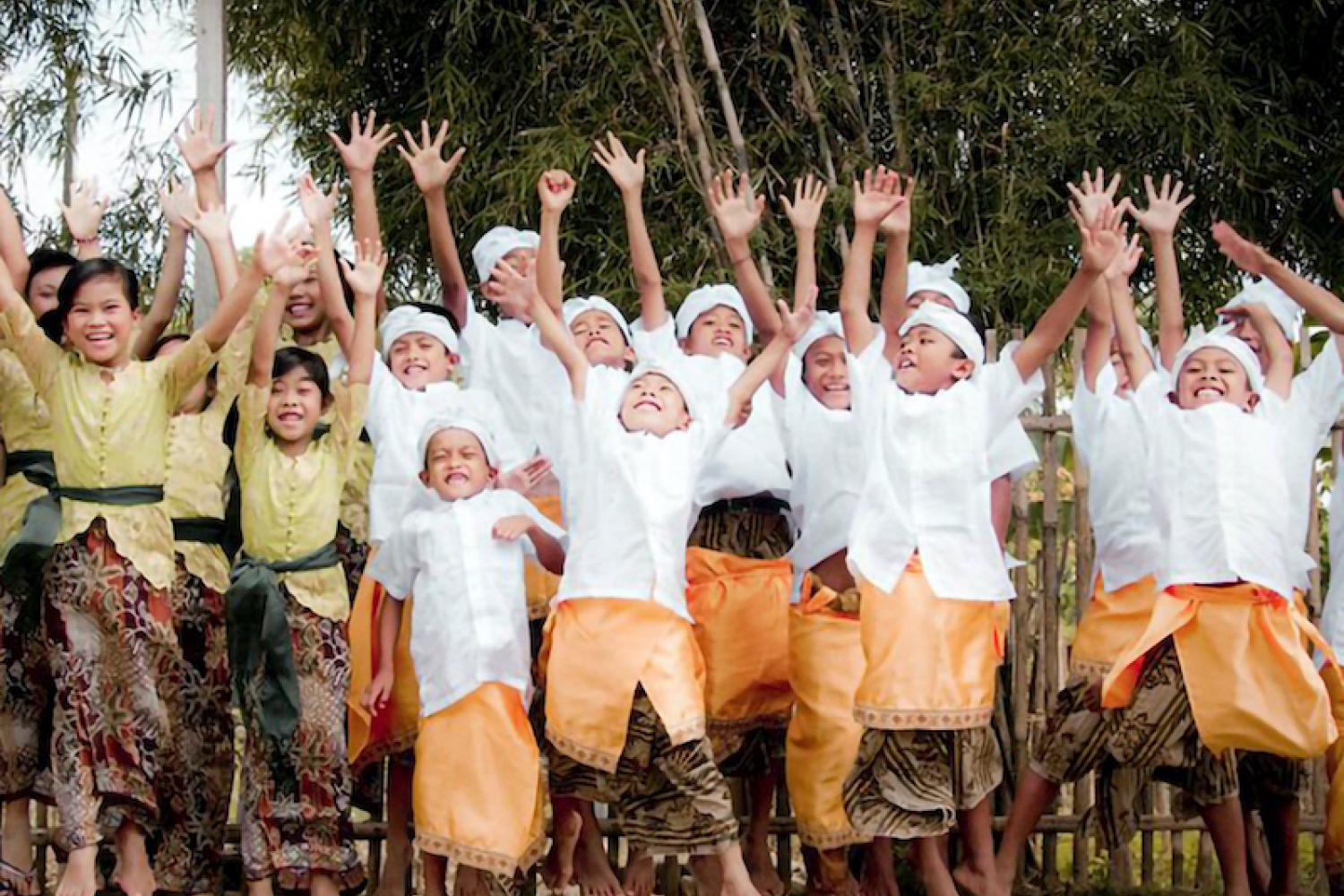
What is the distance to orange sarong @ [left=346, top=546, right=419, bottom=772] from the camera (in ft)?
21.3

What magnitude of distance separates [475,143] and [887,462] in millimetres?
3217

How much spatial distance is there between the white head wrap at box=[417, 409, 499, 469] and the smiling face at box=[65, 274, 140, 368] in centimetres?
99

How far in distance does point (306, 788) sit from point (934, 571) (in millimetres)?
2097

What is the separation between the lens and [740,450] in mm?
6668

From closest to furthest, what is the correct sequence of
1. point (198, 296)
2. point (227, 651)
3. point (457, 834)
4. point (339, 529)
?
point (457, 834) < point (227, 651) < point (339, 529) < point (198, 296)

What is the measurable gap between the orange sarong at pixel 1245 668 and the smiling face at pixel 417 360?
2.46 meters

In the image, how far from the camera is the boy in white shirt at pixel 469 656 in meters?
5.89

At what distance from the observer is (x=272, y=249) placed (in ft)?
19.9

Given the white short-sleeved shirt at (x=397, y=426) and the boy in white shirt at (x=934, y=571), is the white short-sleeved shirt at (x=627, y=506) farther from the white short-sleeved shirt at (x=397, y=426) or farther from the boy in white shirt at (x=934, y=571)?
the boy in white shirt at (x=934, y=571)

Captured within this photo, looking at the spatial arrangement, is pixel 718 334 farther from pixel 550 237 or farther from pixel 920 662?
pixel 920 662

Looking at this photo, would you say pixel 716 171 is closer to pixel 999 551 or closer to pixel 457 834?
pixel 999 551

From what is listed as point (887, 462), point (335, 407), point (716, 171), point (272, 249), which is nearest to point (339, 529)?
point (335, 407)

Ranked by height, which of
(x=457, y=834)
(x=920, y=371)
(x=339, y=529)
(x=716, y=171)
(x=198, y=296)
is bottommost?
(x=457, y=834)

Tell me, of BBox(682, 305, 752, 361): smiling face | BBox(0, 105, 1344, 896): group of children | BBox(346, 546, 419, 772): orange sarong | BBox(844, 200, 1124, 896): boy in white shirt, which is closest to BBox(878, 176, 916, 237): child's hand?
BBox(0, 105, 1344, 896): group of children
